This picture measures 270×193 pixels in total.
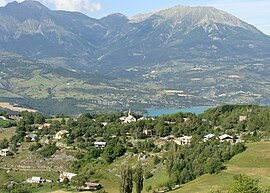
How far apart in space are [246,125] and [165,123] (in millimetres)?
18340

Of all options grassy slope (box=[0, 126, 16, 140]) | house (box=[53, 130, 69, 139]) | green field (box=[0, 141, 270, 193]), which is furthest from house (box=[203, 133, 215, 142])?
grassy slope (box=[0, 126, 16, 140])

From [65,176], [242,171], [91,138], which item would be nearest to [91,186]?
[65,176]

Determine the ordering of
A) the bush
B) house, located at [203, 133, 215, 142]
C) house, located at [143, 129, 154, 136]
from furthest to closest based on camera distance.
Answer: house, located at [143, 129, 154, 136]
house, located at [203, 133, 215, 142]
the bush

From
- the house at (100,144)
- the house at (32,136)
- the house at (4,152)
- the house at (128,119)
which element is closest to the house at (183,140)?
the house at (100,144)

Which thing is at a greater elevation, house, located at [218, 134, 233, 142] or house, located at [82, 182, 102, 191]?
house, located at [218, 134, 233, 142]

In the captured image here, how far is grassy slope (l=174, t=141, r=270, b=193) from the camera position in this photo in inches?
2008

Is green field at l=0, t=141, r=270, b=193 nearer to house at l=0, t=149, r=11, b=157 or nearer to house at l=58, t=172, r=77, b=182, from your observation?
house at l=58, t=172, r=77, b=182

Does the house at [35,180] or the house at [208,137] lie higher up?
the house at [208,137]

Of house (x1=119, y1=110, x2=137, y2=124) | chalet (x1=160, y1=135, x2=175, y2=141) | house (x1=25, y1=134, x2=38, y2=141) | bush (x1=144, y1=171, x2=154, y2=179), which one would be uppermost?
house (x1=119, y1=110, x2=137, y2=124)

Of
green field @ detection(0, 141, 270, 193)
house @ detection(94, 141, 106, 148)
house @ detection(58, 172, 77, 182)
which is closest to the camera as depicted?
green field @ detection(0, 141, 270, 193)

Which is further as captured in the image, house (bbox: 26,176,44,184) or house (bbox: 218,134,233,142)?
house (bbox: 218,134,233,142)

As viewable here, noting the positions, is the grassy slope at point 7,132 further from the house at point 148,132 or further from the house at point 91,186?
the house at point 91,186

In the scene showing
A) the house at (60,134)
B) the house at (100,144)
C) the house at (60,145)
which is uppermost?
the house at (60,134)

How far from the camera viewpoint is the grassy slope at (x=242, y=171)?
2008 inches
